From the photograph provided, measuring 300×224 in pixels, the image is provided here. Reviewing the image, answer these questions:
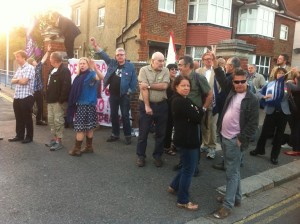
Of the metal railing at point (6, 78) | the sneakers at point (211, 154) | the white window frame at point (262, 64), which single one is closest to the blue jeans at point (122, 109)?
the sneakers at point (211, 154)

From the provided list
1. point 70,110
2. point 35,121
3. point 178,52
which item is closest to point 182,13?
point 178,52

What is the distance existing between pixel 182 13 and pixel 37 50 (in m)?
11.1

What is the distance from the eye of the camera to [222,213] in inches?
160

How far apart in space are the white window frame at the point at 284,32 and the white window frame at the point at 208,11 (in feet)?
24.2

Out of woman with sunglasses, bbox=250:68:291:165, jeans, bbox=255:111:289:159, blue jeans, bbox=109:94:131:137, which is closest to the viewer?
woman with sunglasses, bbox=250:68:291:165

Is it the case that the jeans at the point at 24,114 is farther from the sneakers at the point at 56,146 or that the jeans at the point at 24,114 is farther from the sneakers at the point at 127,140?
the sneakers at the point at 127,140

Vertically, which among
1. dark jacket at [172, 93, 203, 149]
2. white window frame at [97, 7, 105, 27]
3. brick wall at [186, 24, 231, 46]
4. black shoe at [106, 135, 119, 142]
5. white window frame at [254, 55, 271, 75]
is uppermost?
white window frame at [97, 7, 105, 27]

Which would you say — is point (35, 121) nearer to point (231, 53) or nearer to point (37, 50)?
point (37, 50)

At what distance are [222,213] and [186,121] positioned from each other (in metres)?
1.25

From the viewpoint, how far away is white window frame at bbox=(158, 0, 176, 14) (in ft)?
56.8

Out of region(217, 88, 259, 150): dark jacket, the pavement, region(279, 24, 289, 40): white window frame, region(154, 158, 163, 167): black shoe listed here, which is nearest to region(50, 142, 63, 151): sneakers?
the pavement

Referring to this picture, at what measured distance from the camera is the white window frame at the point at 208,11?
61.9 ft

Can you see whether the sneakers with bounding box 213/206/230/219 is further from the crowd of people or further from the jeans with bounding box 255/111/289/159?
the jeans with bounding box 255/111/289/159

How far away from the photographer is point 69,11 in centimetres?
2516
